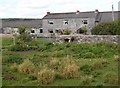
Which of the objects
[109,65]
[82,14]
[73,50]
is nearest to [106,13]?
[82,14]

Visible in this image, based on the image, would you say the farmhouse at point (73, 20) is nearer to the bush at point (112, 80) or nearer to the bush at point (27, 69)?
the bush at point (27, 69)

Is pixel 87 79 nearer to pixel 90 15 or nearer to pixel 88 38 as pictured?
pixel 88 38

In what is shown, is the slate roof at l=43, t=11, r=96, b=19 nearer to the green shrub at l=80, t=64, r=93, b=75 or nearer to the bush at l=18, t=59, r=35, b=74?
the green shrub at l=80, t=64, r=93, b=75

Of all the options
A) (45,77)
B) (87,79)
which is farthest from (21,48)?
(87,79)

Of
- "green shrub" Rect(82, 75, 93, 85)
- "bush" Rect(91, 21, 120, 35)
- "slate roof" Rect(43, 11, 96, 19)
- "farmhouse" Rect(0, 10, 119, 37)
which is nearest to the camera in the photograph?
"green shrub" Rect(82, 75, 93, 85)

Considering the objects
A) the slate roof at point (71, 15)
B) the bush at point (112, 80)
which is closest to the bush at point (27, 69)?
the bush at point (112, 80)

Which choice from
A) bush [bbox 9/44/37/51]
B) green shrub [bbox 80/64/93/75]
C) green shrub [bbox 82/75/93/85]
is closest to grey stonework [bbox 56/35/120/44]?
bush [bbox 9/44/37/51]

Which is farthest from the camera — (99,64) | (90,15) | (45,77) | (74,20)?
(74,20)

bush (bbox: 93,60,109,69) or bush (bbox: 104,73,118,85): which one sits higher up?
bush (bbox: 93,60,109,69)

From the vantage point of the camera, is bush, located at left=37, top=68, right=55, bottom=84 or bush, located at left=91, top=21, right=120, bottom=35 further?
bush, located at left=91, top=21, right=120, bottom=35

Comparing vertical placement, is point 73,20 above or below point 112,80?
above

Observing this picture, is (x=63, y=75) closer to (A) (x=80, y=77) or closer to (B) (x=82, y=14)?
(A) (x=80, y=77)

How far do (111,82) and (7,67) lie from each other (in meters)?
6.14

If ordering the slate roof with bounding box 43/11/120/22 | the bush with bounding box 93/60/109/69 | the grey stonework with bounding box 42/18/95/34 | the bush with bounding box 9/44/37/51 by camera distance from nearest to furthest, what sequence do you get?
the bush with bounding box 93/60/109/69 → the bush with bounding box 9/44/37/51 → the slate roof with bounding box 43/11/120/22 → the grey stonework with bounding box 42/18/95/34
